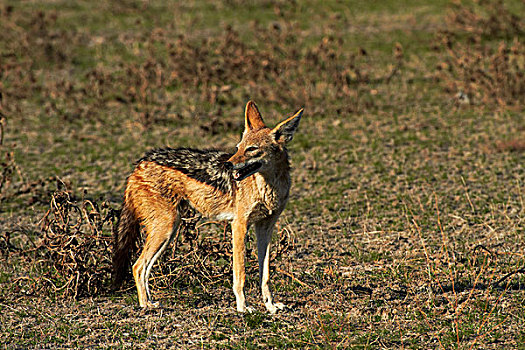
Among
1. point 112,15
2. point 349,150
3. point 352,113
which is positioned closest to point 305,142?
point 349,150

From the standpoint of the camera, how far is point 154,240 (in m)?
7.02

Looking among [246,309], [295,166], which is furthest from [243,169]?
[295,166]

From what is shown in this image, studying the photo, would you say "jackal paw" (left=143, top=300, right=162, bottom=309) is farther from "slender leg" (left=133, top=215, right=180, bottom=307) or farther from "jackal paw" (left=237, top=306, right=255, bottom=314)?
"jackal paw" (left=237, top=306, right=255, bottom=314)

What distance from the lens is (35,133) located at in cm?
1414

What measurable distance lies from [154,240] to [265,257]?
1118 millimetres

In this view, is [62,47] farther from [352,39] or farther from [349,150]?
[349,150]

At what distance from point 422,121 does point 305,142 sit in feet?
8.33

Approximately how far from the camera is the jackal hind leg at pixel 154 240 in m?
7.02

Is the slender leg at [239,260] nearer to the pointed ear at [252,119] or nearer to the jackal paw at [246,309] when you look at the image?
the jackal paw at [246,309]

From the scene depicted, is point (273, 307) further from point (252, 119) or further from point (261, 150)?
point (252, 119)

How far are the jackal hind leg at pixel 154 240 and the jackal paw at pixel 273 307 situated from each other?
1.13m

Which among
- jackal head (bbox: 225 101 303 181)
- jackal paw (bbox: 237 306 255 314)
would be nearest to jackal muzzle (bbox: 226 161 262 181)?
jackal head (bbox: 225 101 303 181)

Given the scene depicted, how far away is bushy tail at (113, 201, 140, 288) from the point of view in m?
7.27

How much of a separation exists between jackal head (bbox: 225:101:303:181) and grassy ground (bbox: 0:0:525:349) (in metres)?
1.41
